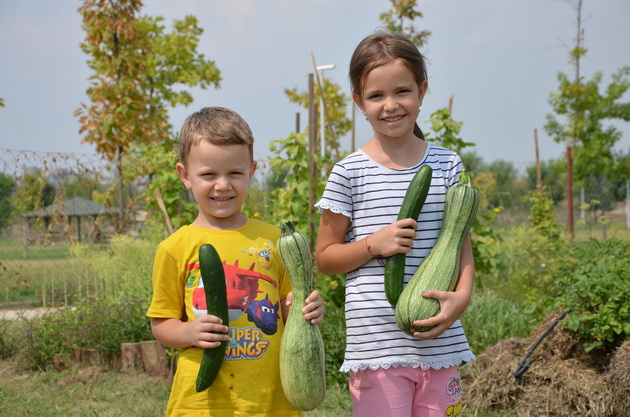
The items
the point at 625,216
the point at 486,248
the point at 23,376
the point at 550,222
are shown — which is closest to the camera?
the point at 23,376

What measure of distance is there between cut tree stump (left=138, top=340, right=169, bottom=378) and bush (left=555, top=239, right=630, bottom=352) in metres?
3.47

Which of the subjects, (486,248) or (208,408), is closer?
(208,408)

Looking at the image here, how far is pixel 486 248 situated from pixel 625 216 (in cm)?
1529

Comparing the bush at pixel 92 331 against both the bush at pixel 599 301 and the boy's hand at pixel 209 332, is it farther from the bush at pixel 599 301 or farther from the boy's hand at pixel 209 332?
the boy's hand at pixel 209 332

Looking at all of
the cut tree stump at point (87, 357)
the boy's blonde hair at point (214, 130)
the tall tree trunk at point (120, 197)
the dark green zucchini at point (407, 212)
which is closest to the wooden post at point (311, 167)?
the cut tree stump at point (87, 357)

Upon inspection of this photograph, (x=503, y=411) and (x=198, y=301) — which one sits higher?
(x=198, y=301)

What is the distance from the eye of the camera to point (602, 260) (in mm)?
4383

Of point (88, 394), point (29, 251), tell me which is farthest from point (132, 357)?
point (29, 251)

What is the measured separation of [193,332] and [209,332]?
59mm

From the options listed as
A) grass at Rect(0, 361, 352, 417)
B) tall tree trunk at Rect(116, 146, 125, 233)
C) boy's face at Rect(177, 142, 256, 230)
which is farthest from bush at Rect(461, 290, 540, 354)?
tall tree trunk at Rect(116, 146, 125, 233)

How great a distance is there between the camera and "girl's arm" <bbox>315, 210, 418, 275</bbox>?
2113 mm

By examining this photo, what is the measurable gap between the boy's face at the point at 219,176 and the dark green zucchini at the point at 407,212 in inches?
22.9

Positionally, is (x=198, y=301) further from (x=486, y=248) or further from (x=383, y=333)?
(x=486, y=248)

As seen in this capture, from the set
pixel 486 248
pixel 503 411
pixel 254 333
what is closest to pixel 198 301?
Result: pixel 254 333
